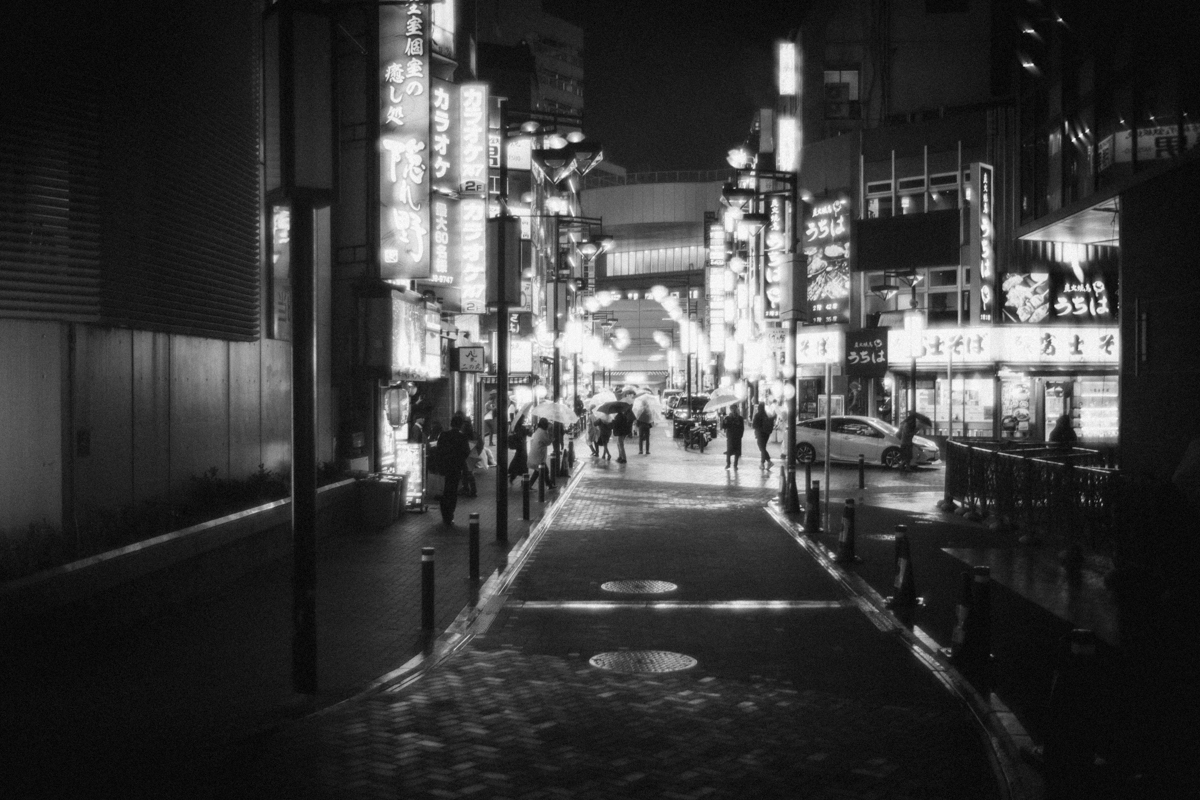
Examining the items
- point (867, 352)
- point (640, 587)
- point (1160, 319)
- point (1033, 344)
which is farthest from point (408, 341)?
point (1033, 344)

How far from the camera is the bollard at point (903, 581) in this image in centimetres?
1190

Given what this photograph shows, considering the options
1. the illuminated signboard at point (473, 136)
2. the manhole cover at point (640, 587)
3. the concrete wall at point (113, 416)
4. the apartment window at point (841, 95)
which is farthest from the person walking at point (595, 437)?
the manhole cover at point (640, 587)

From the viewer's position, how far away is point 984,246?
41531 mm

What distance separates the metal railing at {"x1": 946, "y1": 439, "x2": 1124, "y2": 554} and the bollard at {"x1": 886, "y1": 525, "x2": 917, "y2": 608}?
2.61 metres

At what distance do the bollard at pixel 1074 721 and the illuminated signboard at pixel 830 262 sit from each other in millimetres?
38367

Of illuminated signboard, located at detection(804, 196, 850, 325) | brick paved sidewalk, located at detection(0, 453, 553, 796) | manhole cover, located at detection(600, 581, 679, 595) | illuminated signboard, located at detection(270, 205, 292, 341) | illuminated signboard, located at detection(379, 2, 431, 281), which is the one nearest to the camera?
brick paved sidewalk, located at detection(0, 453, 553, 796)

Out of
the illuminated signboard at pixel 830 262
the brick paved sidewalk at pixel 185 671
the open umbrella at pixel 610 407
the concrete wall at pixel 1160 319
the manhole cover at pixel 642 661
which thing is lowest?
the manhole cover at pixel 642 661

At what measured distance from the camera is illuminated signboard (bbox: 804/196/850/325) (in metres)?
44.9

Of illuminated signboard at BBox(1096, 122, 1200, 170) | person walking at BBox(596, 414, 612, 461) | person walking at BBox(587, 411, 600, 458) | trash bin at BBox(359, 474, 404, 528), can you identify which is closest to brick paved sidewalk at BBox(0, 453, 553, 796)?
trash bin at BBox(359, 474, 404, 528)

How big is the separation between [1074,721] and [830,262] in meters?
40.7

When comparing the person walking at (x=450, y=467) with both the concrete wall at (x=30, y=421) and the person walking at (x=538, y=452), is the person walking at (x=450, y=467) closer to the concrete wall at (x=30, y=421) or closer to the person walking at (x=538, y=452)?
the person walking at (x=538, y=452)

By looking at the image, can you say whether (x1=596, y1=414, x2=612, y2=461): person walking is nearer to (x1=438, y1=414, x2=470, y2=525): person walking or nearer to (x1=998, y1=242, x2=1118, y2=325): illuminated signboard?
(x1=438, y1=414, x2=470, y2=525): person walking

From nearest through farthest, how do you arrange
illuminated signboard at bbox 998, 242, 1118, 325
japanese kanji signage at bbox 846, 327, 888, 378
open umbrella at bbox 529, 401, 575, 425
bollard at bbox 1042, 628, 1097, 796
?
bollard at bbox 1042, 628, 1097, 796
open umbrella at bbox 529, 401, 575, 425
illuminated signboard at bbox 998, 242, 1118, 325
japanese kanji signage at bbox 846, 327, 888, 378

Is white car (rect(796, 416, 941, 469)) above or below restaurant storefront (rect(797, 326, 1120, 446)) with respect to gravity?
below
